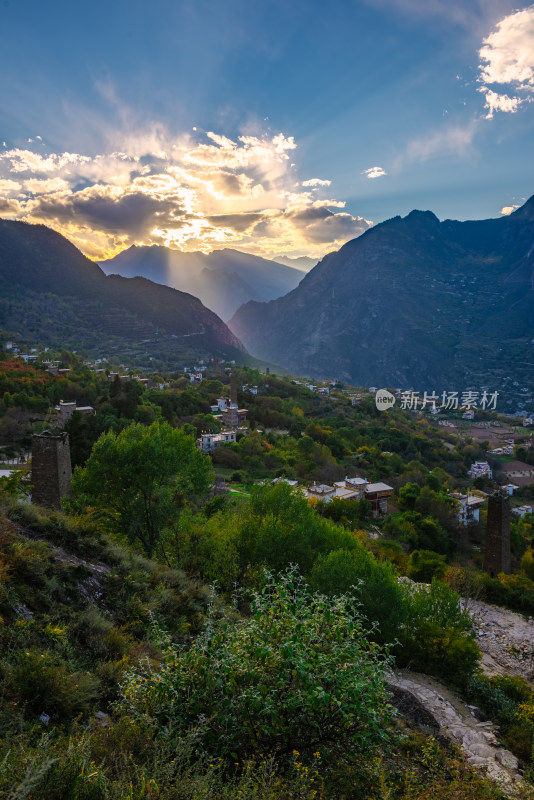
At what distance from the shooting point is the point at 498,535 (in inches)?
813

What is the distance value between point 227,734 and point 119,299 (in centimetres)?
10518

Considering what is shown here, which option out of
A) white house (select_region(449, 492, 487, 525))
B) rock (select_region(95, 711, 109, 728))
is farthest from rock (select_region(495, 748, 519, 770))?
white house (select_region(449, 492, 487, 525))

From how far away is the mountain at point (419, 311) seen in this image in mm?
117688

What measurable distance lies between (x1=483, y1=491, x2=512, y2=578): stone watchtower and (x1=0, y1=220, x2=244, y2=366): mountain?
64.9 metres

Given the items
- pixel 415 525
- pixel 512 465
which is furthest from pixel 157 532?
pixel 512 465

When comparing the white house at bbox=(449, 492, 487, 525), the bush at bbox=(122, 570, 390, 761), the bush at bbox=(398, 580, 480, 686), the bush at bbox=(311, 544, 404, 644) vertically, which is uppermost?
the bush at bbox=(122, 570, 390, 761)

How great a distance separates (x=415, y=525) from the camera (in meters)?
25.6

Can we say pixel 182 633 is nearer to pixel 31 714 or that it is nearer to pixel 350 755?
pixel 31 714

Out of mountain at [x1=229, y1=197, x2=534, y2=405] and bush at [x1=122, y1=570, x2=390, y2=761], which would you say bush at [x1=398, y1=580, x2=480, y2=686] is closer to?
bush at [x1=122, y1=570, x2=390, y2=761]

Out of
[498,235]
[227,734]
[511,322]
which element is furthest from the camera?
[498,235]

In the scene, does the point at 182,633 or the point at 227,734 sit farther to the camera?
the point at 182,633

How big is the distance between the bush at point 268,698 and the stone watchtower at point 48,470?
8.10 meters

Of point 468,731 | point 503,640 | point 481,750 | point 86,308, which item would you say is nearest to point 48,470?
point 468,731

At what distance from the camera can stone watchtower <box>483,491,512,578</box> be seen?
20562 mm
